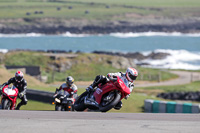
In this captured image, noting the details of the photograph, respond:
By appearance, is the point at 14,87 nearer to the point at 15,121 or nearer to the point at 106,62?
the point at 15,121

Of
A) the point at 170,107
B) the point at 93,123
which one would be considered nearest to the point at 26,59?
the point at 170,107

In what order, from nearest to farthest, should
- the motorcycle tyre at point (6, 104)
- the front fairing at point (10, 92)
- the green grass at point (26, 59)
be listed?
the motorcycle tyre at point (6, 104), the front fairing at point (10, 92), the green grass at point (26, 59)

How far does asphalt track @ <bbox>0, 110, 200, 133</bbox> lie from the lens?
29.6 ft

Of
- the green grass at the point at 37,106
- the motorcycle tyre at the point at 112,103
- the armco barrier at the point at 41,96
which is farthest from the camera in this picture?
the armco barrier at the point at 41,96

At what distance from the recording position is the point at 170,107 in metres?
20.6

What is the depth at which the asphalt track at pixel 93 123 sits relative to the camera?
902cm

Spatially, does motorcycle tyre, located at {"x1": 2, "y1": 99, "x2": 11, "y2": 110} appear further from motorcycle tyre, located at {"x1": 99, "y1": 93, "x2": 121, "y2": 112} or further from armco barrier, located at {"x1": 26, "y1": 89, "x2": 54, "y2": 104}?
armco barrier, located at {"x1": 26, "y1": 89, "x2": 54, "y2": 104}

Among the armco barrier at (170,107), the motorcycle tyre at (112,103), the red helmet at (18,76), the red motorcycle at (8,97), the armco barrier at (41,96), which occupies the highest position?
the red helmet at (18,76)

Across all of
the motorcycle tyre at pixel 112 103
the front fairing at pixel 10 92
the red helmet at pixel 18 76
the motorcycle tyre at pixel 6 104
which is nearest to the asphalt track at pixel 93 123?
the motorcycle tyre at pixel 112 103

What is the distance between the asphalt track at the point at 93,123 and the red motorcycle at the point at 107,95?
1218 mm

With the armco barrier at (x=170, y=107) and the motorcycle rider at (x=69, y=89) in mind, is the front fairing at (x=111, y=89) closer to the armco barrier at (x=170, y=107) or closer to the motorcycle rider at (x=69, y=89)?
the motorcycle rider at (x=69, y=89)

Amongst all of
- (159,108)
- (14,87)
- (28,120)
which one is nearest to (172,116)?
(28,120)

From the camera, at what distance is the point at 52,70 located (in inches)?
2307

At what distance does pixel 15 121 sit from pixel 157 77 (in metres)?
47.3
